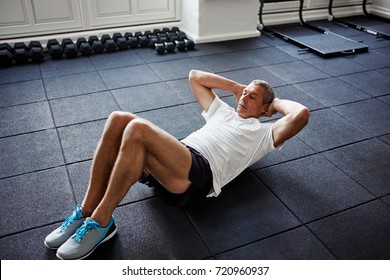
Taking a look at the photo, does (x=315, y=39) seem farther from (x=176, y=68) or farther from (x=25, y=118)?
(x=25, y=118)

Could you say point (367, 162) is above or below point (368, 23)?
below

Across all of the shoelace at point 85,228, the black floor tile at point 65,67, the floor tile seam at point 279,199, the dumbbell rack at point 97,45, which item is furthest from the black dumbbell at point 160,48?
the shoelace at point 85,228

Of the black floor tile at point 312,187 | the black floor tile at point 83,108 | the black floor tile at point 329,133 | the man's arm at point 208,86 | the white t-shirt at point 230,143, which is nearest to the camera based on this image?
the white t-shirt at point 230,143

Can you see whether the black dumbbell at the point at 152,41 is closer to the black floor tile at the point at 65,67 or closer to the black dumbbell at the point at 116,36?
the black dumbbell at the point at 116,36

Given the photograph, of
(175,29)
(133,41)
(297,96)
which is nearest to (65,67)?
(133,41)

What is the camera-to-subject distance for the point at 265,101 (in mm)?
1771

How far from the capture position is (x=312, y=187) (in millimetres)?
Answer: 1945

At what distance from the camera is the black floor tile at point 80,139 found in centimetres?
217

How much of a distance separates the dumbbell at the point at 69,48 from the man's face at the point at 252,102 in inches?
89.1

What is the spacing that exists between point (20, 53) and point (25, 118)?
106 centimetres
